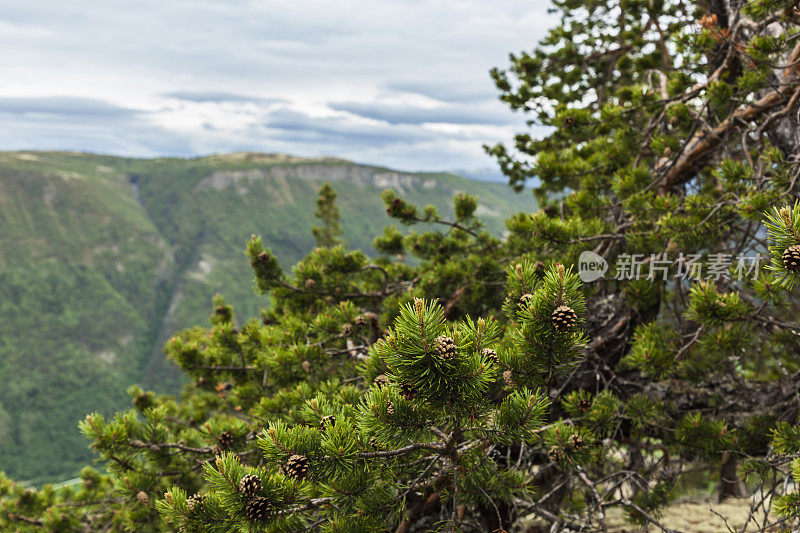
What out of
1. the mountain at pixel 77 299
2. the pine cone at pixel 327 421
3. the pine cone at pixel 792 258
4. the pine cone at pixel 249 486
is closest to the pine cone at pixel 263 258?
the pine cone at pixel 327 421

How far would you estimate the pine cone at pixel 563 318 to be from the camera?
1529 millimetres

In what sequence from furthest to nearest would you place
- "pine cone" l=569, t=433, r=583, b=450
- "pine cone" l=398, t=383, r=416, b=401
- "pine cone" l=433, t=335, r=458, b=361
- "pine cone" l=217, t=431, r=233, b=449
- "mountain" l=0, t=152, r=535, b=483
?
"mountain" l=0, t=152, r=535, b=483 < "pine cone" l=217, t=431, r=233, b=449 < "pine cone" l=569, t=433, r=583, b=450 < "pine cone" l=398, t=383, r=416, b=401 < "pine cone" l=433, t=335, r=458, b=361

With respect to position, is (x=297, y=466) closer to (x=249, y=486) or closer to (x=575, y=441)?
(x=249, y=486)

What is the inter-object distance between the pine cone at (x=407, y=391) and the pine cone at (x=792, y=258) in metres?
1.39

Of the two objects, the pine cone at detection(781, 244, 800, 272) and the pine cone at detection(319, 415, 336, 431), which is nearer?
the pine cone at detection(781, 244, 800, 272)

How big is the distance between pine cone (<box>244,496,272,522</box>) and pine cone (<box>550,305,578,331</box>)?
4.20ft

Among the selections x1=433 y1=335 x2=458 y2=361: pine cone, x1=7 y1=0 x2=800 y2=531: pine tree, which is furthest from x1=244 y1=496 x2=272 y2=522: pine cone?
x1=433 y1=335 x2=458 y2=361: pine cone

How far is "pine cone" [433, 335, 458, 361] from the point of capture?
1377 millimetres

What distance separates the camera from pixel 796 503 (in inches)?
88.9

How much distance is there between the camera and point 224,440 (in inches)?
115

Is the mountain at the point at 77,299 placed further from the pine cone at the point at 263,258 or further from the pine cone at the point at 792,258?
the pine cone at the point at 792,258

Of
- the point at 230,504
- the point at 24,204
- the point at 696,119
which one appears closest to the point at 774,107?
the point at 696,119

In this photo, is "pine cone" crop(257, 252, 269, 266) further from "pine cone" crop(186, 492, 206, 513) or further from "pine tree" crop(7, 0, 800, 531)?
"pine cone" crop(186, 492, 206, 513)

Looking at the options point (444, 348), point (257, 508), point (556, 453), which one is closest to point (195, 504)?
point (257, 508)
